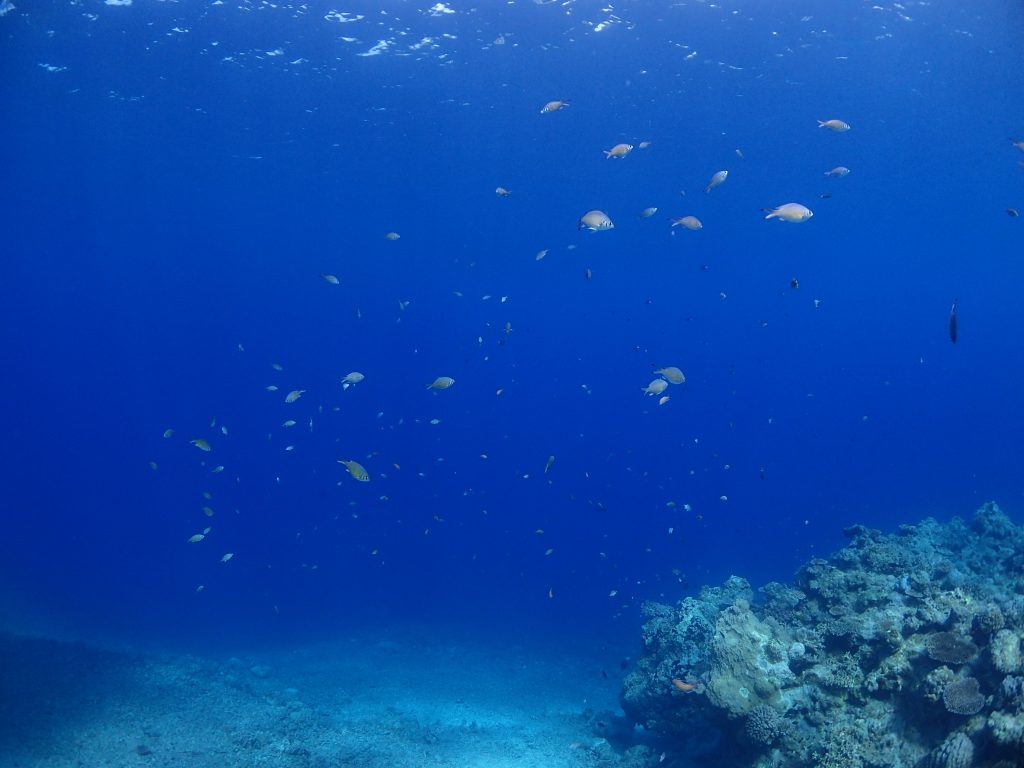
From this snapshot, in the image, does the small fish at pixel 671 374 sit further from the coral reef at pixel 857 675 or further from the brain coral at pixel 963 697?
the brain coral at pixel 963 697

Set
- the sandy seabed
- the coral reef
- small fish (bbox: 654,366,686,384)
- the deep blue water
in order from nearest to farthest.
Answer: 1. the coral reef
2. small fish (bbox: 654,366,686,384)
3. the sandy seabed
4. the deep blue water

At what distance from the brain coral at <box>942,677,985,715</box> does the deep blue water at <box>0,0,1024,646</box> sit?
12.5m

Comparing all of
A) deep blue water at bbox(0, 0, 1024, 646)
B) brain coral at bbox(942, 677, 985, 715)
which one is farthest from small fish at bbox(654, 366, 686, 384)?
deep blue water at bbox(0, 0, 1024, 646)

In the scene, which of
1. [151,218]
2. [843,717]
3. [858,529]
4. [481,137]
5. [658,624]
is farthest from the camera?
[151,218]

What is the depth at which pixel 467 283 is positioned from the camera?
58.8 metres

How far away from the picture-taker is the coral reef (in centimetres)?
651

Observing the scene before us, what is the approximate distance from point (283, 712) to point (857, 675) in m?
11.5

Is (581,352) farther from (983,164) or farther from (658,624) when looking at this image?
(658,624)

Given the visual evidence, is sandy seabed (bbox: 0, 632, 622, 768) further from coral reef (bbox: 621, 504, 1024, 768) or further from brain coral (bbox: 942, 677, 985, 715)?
brain coral (bbox: 942, 677, 985, 715)

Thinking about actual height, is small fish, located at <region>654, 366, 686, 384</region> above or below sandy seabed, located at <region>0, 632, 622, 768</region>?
above

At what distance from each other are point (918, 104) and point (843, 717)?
26.3 m

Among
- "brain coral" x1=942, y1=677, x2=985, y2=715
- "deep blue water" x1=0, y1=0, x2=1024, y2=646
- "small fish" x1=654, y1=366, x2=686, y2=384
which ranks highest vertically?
"deep blue water" x1=0, y1=0, x2=1024, y2=646

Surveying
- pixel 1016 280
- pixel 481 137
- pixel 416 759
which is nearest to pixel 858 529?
pixel 416 759

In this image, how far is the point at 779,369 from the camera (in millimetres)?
106875
